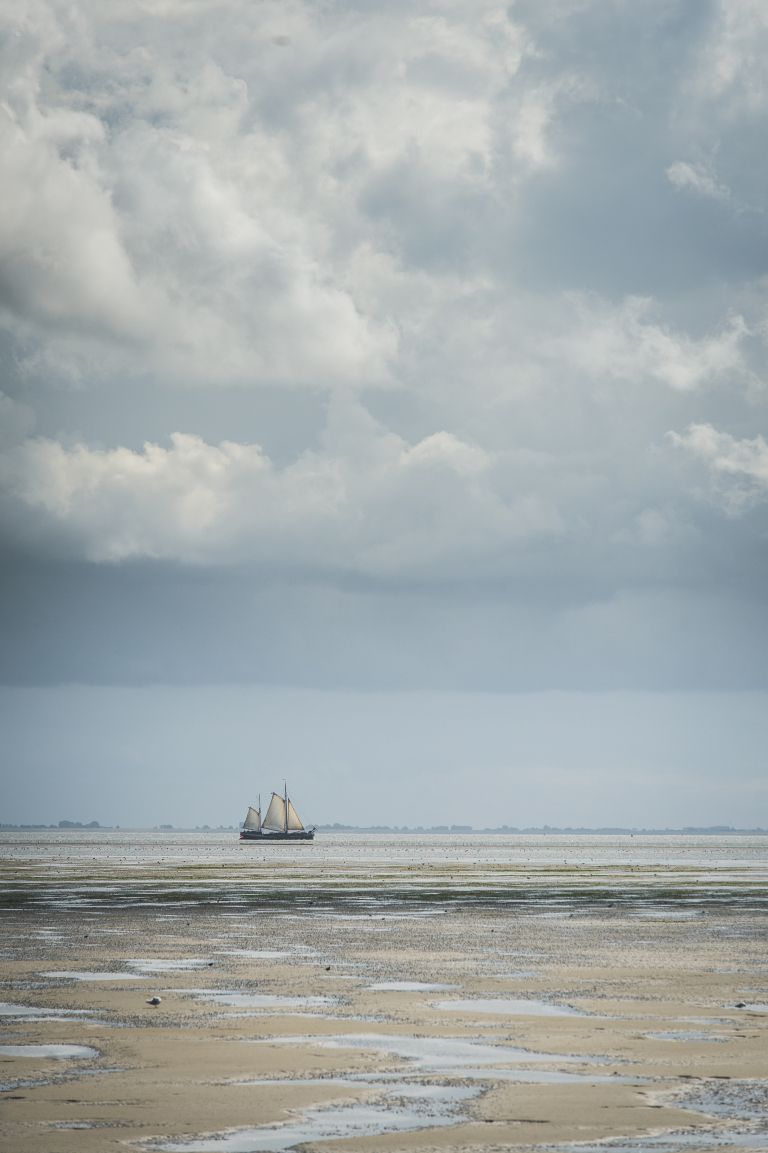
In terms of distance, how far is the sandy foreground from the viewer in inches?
546

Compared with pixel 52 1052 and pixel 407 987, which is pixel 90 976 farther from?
pixel 52 1052

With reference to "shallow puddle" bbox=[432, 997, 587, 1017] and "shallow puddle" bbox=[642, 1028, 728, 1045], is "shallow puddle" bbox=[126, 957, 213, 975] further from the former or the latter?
"shallow puddle" bbox=[642, 1028, 728, 1045]

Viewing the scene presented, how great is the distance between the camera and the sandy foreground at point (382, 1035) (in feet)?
45.5

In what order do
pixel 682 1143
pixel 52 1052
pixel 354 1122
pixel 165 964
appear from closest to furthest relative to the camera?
1. pixel 682 1143
2. pixel 354 1122
3. pixel 52 1052
4. pixel 165 964

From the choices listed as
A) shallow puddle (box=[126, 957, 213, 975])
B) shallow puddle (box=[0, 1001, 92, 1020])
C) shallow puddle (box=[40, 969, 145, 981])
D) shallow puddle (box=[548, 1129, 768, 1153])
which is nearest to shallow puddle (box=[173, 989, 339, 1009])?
shallow puddle (box=[0, 1001, 92, 1020])

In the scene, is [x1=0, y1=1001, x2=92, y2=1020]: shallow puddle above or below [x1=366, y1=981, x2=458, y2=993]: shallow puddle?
above

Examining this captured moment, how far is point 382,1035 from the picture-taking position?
19906 millimetres

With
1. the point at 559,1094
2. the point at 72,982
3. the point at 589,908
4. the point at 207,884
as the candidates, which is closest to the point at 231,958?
the point at 72,982

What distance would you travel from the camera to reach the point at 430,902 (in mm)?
59094

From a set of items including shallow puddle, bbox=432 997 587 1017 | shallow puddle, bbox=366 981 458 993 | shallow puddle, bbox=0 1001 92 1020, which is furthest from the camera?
shallow puddle, bbox=366 981 458 993

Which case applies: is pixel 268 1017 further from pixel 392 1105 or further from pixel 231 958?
pixel 231 958

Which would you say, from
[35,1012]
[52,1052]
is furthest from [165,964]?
[52,1052]

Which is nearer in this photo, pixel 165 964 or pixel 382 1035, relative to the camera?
pixel 382 1035

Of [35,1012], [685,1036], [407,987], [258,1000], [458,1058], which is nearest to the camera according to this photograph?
[458,1058]
